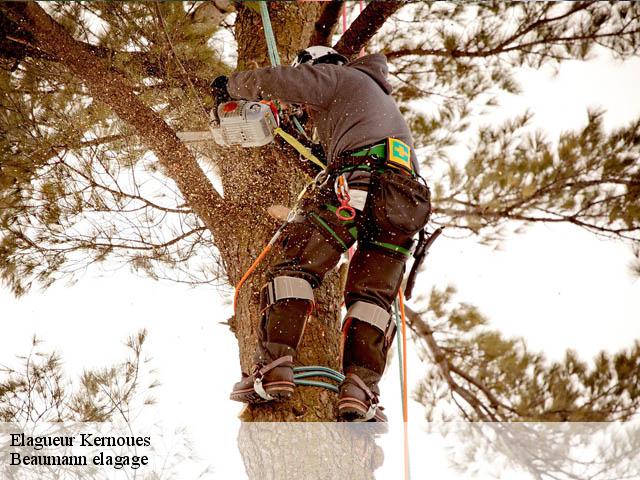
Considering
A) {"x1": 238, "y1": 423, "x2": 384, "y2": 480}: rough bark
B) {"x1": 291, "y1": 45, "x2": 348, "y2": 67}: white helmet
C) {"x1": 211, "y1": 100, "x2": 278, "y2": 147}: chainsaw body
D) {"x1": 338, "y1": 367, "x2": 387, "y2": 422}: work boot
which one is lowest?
{"x1": 238, "y1": 423, "x2": 384, "y2": 480}: rough bark

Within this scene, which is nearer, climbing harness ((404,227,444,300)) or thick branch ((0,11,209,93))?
→ climbing harness ((404,227,444,300))

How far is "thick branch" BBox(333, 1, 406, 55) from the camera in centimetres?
223

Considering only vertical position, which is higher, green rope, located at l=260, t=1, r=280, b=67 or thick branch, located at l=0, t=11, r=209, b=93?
thick branch, located at l=0, t=11, r=209, b=93

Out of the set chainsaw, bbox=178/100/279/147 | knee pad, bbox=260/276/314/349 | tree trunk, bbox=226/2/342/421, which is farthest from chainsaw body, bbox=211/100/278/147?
knee pad, bbox=260/276/314/349

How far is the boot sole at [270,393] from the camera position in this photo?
1.59 meters

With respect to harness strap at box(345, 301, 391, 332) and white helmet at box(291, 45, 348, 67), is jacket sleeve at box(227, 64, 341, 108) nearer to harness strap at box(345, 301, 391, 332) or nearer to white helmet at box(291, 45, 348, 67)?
white helmet at box(291, 45, 348, 67)

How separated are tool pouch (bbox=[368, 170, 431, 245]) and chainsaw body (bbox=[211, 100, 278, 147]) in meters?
0.43

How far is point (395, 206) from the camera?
176 centimetres

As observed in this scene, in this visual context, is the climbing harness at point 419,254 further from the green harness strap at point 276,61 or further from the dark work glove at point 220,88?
the dark work glove at point 220,88

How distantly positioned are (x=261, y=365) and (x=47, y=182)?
1833mm

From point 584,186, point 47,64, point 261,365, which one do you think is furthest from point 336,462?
point 47,64

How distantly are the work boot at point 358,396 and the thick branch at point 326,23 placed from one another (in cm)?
146

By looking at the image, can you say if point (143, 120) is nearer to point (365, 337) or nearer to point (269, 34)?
point (269, 34)

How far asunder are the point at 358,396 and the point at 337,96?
0.93 meters
